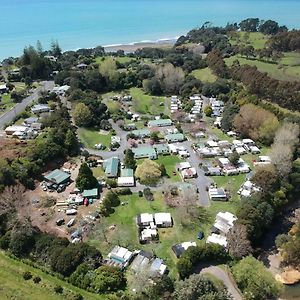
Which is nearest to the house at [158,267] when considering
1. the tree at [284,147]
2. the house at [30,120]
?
the tree at [284,147]

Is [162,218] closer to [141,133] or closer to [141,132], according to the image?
[141,133]

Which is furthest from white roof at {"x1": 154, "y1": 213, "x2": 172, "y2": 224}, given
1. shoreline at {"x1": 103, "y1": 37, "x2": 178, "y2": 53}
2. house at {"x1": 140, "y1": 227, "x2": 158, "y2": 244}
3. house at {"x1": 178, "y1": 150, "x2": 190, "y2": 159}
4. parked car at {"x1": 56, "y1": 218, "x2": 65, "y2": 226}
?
shoreline at {"x1": 103, "y1": 37, "x2": 178, "y2": 53}

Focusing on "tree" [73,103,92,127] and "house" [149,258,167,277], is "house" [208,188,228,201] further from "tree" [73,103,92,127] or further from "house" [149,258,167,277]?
"tree" [73,103,92,127]

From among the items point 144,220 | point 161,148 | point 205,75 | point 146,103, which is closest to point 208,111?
point 146,103

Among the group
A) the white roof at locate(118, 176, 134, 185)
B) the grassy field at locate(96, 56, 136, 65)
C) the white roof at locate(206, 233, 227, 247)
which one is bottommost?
the white roof at locate(206, 233, 227, 247)

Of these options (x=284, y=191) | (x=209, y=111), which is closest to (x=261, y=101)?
(x=209, y=111)

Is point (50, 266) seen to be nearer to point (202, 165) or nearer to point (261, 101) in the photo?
point (202, 165)
